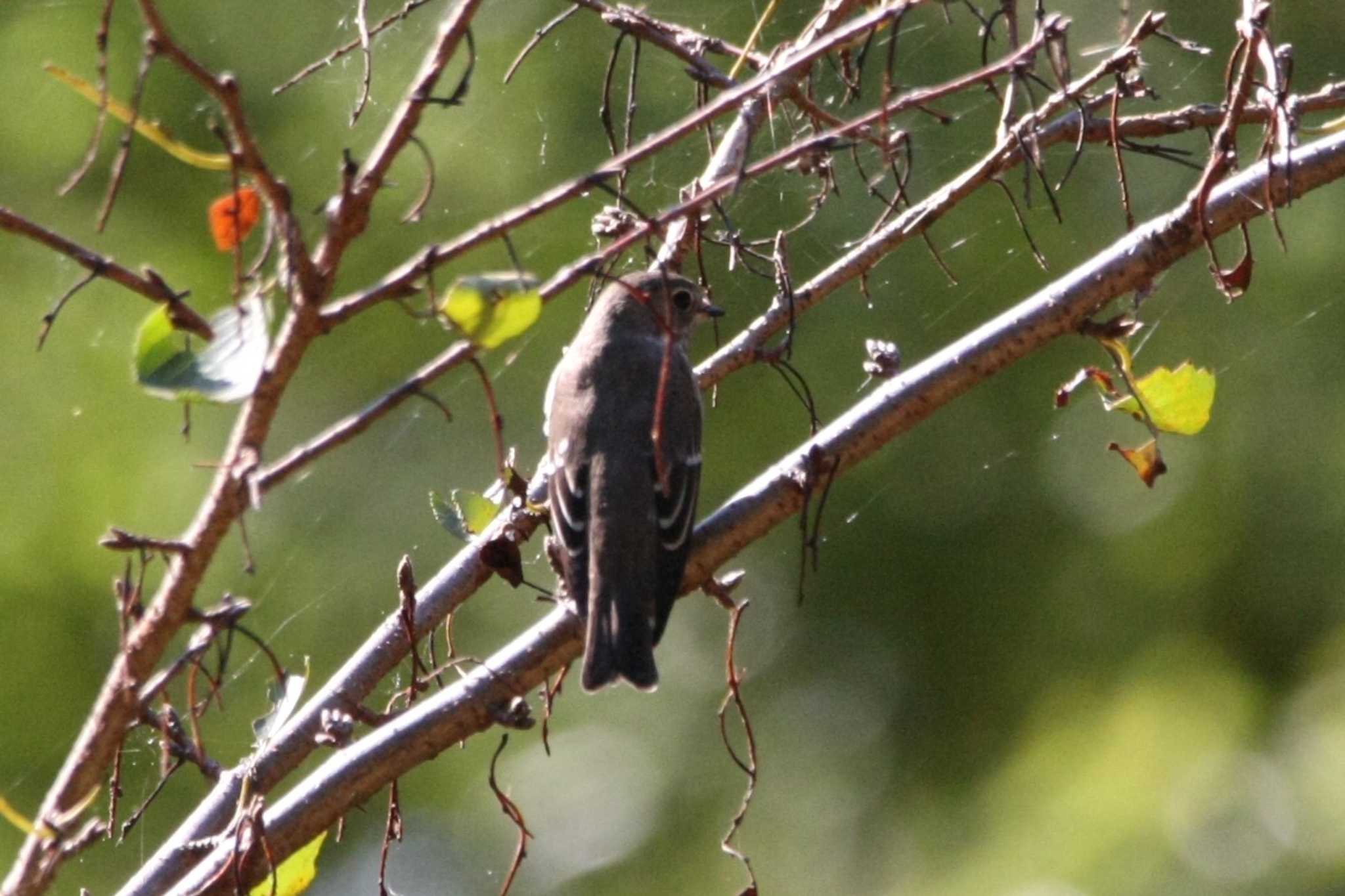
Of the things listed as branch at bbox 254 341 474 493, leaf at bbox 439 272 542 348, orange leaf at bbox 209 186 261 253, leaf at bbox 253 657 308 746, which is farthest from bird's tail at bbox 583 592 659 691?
branch at bbox 254 341 474 493

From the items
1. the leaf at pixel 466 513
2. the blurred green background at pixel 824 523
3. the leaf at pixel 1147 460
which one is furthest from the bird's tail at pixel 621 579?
the blurred green background at pixel 824 523

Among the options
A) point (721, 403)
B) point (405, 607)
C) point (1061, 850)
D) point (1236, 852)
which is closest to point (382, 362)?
point (721, 403)

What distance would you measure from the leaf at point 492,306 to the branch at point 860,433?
81 cm

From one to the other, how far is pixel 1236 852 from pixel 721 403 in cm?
292

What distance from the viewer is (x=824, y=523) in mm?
7559

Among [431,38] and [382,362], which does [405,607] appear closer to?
[431,38]

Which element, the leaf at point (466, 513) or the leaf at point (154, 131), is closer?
the leaf at point (154, 131)

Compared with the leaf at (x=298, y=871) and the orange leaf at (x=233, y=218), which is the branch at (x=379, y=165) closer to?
the orange leaf at (x=233, y=218)

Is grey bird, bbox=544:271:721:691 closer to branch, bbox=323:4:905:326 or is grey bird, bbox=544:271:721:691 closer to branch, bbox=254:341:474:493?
branch, bbox=323:4:905:326

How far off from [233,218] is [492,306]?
→ 16.0 inches

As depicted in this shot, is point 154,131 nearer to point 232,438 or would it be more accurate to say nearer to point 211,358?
point 211,358

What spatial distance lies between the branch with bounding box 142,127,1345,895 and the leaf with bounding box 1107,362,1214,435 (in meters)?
0.15

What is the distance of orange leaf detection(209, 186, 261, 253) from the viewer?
190 cm

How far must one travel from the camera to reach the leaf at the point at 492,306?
1691mm
